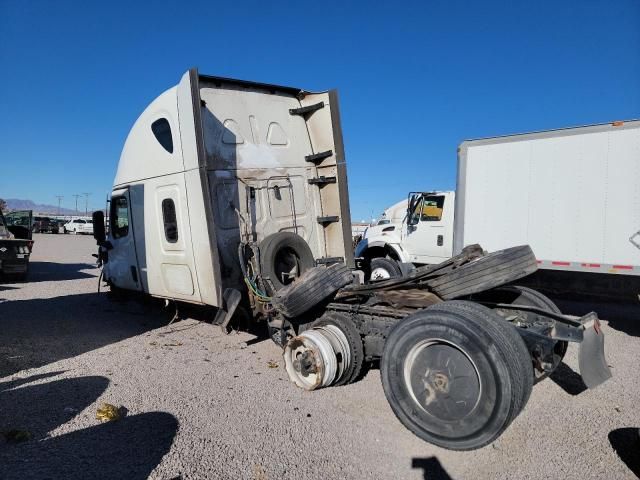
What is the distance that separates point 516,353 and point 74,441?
11.1 ft

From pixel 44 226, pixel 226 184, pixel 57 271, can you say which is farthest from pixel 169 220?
pixel 44 226

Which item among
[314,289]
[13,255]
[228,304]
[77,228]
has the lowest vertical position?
[77,228]

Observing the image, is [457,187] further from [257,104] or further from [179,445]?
[179,445]

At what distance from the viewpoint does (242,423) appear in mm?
3744

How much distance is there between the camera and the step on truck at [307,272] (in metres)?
3.23

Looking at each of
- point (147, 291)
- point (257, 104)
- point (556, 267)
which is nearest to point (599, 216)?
point (556, 267)

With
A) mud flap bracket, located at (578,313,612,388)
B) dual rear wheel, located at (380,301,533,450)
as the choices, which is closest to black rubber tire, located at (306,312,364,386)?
dual rear wheel, located at (380,301,533,450)

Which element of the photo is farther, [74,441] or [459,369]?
[74,441]

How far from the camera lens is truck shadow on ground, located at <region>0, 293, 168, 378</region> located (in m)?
5.59

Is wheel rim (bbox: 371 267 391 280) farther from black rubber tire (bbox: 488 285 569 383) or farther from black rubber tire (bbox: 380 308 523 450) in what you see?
black rubber tire (bbox: 380 308 523 450)

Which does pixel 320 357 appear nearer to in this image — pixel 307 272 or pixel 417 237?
pixel 307 272

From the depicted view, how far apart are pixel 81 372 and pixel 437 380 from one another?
3.99m

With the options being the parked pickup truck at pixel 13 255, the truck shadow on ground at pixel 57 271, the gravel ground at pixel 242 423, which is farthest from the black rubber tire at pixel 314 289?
the truck shadow on ground at pixel 57 271

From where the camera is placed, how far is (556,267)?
7.59 m
